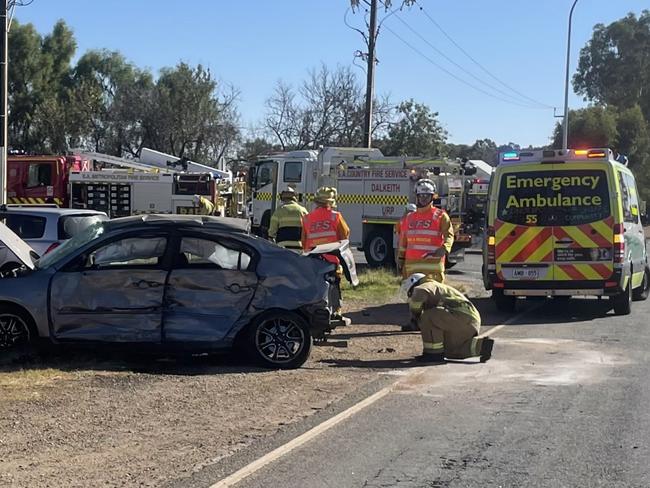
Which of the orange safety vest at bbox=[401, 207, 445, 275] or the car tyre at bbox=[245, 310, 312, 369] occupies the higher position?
the orange safety vest at bbox=[401, 207, 445, 275]

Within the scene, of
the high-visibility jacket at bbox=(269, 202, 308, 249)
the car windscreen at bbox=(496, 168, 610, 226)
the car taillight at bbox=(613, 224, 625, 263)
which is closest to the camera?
the high-visibility jacket at bbox=(269, 202, 308, 249)

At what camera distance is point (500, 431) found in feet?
21.2

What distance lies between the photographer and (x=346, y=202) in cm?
2172

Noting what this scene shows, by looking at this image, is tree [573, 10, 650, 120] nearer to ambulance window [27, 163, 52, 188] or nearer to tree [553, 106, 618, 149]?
tree [553, 106, 618, 149]

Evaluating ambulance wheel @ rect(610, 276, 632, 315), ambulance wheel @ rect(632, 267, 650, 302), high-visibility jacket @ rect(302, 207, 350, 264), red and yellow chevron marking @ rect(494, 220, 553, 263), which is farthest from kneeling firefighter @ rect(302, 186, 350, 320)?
ambulance wheel @ rect(632, 267, 650, 302)

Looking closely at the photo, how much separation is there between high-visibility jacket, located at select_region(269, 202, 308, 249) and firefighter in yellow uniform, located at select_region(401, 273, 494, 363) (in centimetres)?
332

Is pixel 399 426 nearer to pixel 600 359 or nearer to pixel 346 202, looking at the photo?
pixel 600 359

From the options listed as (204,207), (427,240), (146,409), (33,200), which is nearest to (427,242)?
(427,240)

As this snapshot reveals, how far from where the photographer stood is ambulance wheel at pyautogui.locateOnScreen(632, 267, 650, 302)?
15.1 meters

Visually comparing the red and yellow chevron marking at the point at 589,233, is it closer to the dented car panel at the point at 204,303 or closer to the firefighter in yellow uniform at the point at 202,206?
the dented car panel at the point at 204,303

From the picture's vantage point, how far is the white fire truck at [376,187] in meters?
20.3

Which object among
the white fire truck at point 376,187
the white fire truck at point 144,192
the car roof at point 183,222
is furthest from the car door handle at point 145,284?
the white fire truck at point 144,192

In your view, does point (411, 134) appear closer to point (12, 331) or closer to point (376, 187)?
point (376, 187)

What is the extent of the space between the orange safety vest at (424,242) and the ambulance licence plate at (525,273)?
251 cm
